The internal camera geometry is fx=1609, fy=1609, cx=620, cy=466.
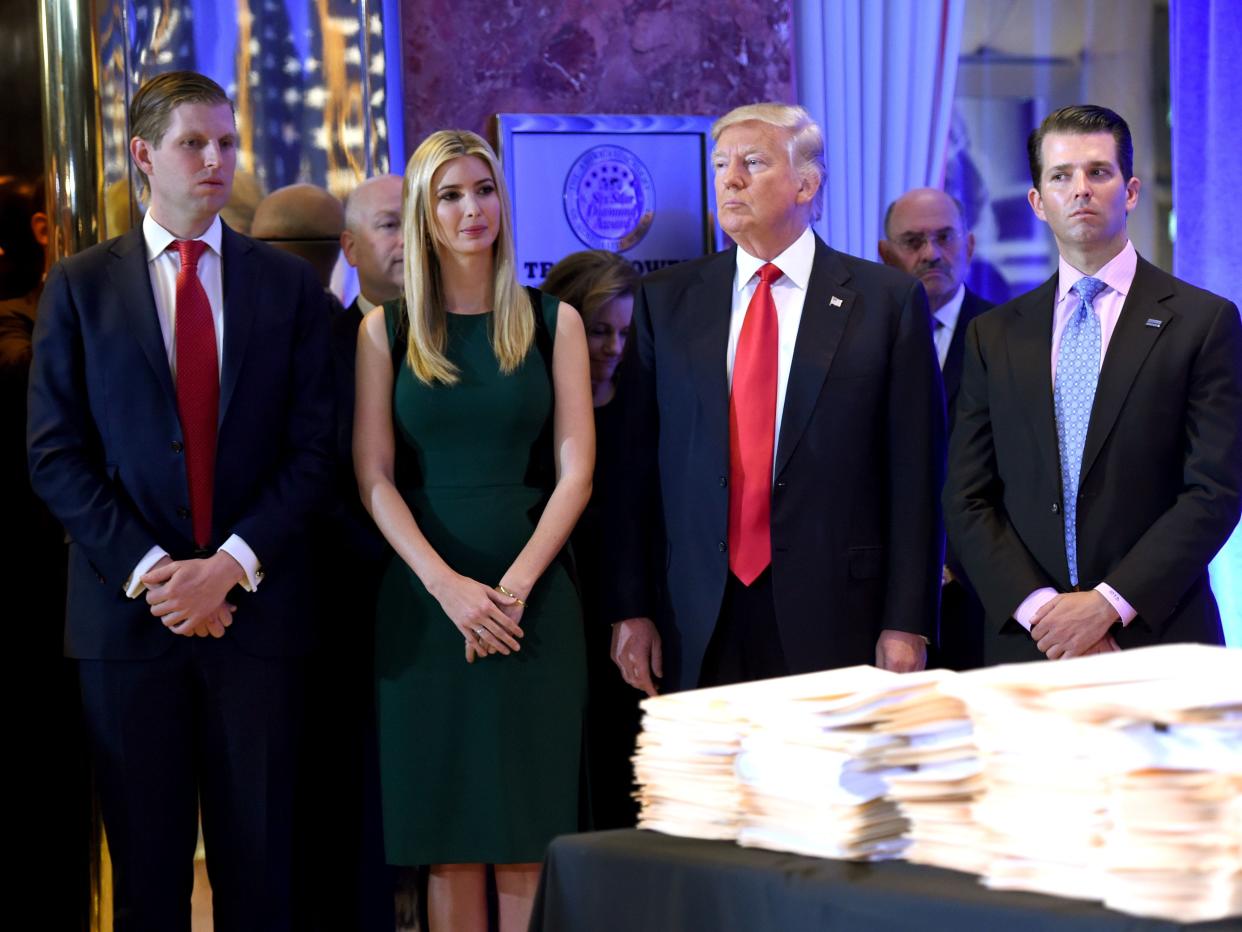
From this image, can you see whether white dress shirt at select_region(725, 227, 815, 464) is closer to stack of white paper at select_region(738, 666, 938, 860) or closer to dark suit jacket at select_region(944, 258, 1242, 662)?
dark suit jacket at select_region(944, 258, 1242, 662)

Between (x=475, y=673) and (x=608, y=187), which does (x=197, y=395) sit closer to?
(x=475, y=673)

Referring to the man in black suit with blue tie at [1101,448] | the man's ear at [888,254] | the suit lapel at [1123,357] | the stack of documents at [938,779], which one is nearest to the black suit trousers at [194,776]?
the man in black suit with blue tie at [1101,448]

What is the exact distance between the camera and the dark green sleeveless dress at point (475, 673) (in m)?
3.19

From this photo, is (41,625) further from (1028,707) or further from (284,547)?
(1028,707)

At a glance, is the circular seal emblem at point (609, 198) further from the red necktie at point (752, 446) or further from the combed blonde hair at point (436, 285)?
the red necktie at point (752, 446)

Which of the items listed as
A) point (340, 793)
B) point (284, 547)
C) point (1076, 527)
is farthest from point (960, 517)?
point (340, 793)

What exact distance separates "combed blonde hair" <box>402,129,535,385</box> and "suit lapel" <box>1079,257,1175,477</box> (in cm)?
112

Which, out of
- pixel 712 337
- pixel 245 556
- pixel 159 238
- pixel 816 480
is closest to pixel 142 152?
pixel 159 238

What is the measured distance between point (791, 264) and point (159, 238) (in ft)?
4.10

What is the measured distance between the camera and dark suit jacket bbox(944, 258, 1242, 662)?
2869mm

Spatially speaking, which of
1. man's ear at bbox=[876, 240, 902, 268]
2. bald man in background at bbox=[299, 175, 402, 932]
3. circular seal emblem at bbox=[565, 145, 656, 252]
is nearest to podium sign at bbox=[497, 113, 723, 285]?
circular seal emblem at bbox=[565, 145, 656, 252]

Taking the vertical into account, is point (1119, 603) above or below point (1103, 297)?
below

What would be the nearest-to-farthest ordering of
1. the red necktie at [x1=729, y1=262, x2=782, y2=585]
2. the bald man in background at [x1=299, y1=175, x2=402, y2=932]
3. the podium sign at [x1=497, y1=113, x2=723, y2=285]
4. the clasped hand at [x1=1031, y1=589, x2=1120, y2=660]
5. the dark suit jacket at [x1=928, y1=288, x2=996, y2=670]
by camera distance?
the clasped hand at [x1=1031, y1=589, x2=1120, y2=660], the red necktie at [x1=729, y1=262, x2=782, y2=585], the bald man in background at [x1=299, y1=175, x2=402, y2=932], the dark suit jacket at [x1=928, y1=288, x2=996, y2=670], the podium sign at [x1=497, y1=113, x2=723, y2=285]

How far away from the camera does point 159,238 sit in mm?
3180
